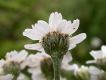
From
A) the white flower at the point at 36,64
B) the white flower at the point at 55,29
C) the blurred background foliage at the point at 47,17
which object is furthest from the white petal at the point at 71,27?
the blurred background foliage at the point at 47,17

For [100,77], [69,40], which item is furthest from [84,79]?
[69,40]

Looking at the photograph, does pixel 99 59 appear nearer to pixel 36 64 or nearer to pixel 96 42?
pixel 36 64

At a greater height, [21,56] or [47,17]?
[47,17]

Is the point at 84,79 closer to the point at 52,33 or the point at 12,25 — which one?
the point at 52,33

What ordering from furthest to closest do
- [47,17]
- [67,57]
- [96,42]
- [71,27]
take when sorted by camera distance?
[47,17] → [96,42] → [67,57] → [71,27]

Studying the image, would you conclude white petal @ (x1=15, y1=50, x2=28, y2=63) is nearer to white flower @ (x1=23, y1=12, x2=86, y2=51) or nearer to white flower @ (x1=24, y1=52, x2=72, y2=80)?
white flower @ (x1=24, y1=52, x2=72, y2=80)

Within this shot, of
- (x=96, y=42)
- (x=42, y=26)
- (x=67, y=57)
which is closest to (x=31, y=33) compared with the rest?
(x=42, y=26)

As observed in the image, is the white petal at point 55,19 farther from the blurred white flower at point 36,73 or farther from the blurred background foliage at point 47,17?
the blurred background foliage at point 47,17
